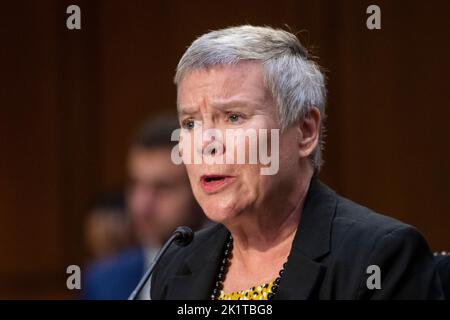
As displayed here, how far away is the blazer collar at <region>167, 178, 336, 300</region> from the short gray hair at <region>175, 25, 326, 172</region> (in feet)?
0.72

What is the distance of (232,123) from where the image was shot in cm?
201

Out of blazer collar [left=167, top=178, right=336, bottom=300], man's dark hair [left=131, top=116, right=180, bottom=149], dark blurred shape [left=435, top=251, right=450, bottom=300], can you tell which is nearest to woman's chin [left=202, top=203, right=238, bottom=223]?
blazer collar [left=167, top=178, right=336, bottom=300]

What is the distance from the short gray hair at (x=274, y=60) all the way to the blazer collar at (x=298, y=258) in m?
0.22

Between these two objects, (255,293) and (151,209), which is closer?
(255,293)

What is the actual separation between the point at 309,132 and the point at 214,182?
28 centimetres

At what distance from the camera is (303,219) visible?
208 centimetres

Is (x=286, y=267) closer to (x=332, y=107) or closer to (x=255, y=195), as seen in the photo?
(x=255, y=195)

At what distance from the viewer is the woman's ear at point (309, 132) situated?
83.0 inches

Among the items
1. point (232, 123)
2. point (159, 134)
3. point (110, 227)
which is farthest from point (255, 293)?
point (110, 227)

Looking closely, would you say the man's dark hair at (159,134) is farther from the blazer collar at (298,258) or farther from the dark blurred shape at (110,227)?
the blazer collar at (298,258)

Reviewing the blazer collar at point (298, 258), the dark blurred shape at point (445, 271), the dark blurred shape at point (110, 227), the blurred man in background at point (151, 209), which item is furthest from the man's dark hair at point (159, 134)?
the dark blurred shape at point (445, 271)

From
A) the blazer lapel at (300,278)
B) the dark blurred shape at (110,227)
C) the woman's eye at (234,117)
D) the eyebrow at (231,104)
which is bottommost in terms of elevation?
the dark blurred shape at (110,227)

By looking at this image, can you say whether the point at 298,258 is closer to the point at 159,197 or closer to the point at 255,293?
the point at 255,293

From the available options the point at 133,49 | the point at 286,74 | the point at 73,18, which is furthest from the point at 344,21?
the point at 286,74
